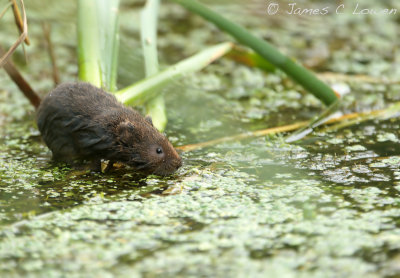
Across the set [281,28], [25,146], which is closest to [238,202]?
[25,146]

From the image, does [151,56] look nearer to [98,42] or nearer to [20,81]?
[98,42]

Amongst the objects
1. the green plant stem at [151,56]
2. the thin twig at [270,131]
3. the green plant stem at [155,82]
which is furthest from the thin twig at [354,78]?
the green plant stem at [151,56]

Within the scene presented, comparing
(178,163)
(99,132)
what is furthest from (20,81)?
(178,163)

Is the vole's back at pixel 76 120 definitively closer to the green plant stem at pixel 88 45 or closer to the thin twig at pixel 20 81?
the green plant stem at pixel 88 45

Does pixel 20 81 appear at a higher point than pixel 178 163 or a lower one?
higher

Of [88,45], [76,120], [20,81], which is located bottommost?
[76,120]

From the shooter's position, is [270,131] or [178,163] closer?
[178,163]
